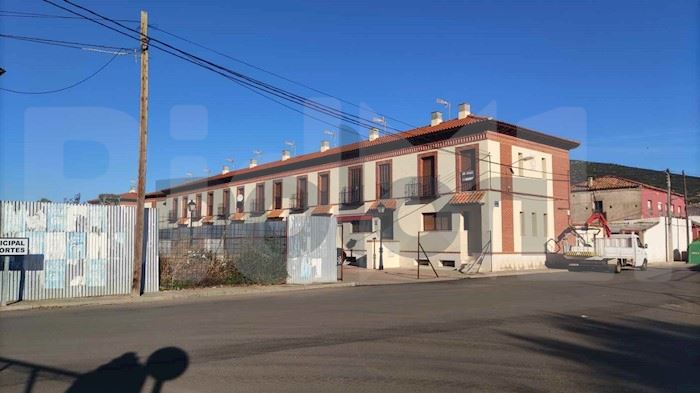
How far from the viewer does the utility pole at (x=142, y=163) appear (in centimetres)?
1752

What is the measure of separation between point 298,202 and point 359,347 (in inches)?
1436

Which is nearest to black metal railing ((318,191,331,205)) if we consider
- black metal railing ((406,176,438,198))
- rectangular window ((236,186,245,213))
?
black metal railing ((406,176,438,198))

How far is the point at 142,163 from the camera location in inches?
709

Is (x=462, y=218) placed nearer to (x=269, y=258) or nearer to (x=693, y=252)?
(x=269, y=258)

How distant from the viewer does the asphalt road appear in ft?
→ 22.0

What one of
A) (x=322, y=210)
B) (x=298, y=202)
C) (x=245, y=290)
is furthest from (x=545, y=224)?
(x=245, y=290)

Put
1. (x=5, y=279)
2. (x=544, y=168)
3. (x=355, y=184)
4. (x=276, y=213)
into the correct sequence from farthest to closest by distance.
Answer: (x=276, y=213) < (x=355, y=184) < (x=544, y=168) < (x=5, y=279)

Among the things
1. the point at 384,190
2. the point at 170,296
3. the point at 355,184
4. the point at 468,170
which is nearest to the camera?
the point at 170,296

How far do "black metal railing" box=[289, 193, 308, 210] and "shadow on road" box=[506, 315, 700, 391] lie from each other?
3333 cm

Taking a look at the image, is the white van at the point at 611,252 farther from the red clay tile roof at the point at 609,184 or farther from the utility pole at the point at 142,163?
the utility pole at the point at 142,163

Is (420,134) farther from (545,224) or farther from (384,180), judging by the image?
(545,224)

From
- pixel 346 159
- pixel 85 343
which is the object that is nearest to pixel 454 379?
pixel 85 343

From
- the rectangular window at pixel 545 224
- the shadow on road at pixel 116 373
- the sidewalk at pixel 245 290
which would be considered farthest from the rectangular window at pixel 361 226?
the shadow on road at pixel 116 373

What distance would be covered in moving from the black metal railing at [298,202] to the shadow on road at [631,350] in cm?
3333
